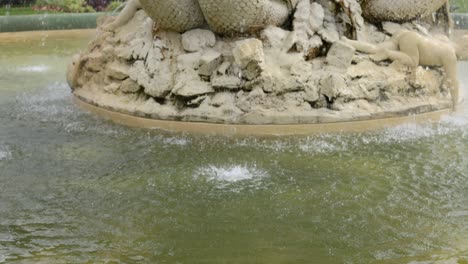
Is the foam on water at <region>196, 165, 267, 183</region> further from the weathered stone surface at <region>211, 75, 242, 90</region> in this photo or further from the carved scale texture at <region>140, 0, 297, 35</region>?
the carved scale texture at <region>140, 0, 297, 35</region>

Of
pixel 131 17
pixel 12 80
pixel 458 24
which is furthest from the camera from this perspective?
pixel 458 24

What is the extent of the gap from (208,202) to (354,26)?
393 cm

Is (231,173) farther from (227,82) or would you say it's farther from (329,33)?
(329,33)

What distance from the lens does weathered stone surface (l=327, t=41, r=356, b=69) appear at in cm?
779

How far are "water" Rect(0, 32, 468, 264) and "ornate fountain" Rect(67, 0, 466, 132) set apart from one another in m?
0.42

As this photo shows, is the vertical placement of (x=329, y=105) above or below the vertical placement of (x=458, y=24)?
below

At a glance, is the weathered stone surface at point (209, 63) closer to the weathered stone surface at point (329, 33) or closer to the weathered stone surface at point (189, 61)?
the weathered stone surface at point (189, 61)

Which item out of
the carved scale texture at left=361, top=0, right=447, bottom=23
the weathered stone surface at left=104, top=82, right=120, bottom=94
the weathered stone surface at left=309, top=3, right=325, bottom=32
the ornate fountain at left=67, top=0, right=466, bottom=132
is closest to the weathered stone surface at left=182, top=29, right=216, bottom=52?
the ornate fountain at left=67, top=0, right=466, bottom=132

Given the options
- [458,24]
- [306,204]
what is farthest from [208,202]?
[458,24]

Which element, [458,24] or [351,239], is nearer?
[351,239]

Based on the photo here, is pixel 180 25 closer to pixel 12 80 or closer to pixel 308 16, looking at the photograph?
pixel 308 16

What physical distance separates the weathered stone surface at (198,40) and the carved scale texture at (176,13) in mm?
111

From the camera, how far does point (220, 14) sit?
775 cm

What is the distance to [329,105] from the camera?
7.63 m
